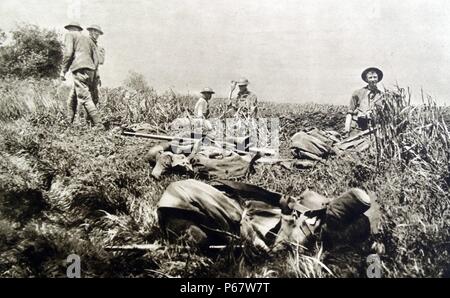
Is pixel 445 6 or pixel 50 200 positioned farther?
pixel 445 6

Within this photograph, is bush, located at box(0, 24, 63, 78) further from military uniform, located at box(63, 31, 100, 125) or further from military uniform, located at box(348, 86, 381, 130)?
military uniform, located at box(348, 86, 381, 130)

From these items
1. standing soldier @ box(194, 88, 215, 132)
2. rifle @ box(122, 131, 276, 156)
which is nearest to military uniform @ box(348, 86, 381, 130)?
rifle @ box(122, 131, 276, 156)

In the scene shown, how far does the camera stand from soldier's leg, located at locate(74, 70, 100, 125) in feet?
15.1

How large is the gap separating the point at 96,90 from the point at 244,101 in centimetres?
183

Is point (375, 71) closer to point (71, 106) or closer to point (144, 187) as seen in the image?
point (144, 187)

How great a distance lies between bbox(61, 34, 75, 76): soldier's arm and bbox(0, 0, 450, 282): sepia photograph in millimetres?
23

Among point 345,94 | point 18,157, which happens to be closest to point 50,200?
point 18,157

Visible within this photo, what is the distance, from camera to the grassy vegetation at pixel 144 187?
159 inches

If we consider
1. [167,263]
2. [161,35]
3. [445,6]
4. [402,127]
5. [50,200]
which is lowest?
[167,263]

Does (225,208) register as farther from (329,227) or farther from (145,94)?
(145,94)

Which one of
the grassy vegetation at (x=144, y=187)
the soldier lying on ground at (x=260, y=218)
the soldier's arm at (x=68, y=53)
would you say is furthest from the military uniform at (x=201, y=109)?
the soldier's arm at (x=68, y=53)

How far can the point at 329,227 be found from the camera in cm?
410

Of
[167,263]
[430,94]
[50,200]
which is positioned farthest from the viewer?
[430,94]

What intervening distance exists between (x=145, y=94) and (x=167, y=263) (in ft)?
6.70
